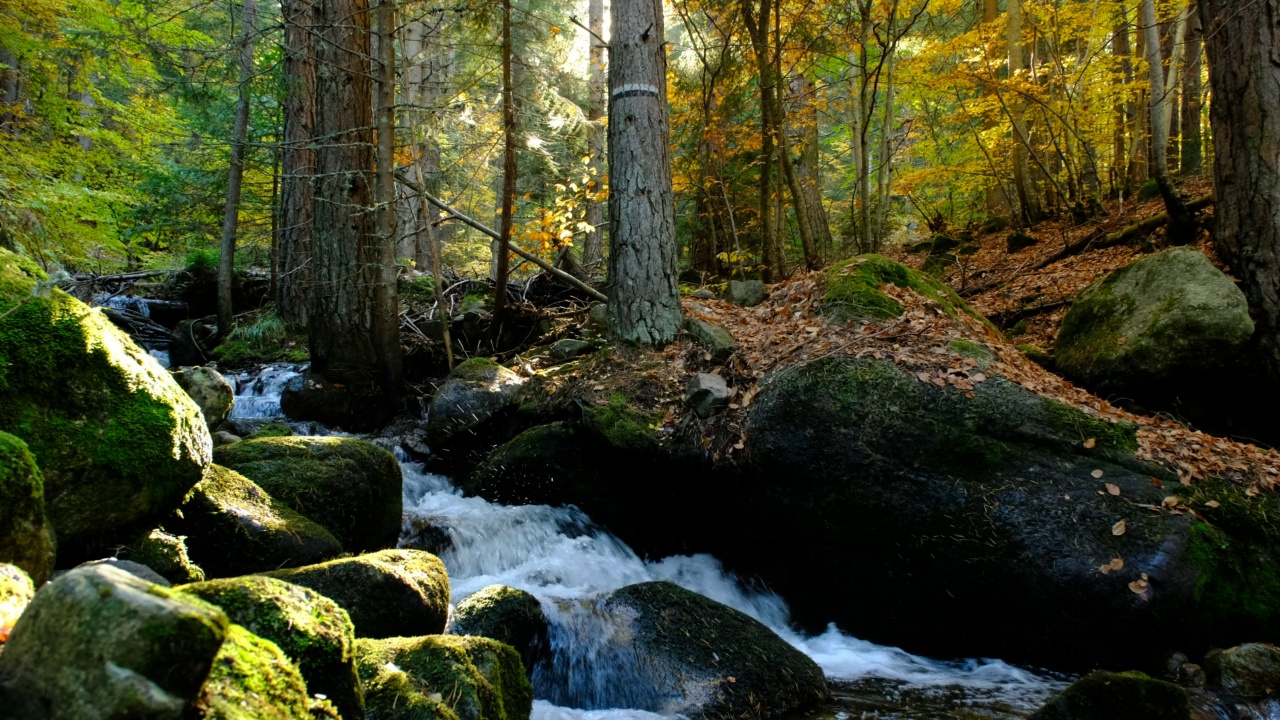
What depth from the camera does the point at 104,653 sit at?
5.00ft

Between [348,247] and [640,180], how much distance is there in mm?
4069

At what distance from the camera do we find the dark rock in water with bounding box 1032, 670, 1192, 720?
361cm

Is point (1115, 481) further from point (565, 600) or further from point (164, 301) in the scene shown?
point (164, 301)

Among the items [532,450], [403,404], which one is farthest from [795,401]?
[403,404]

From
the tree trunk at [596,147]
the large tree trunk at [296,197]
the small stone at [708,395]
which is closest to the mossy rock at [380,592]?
the small stone at [708,395]

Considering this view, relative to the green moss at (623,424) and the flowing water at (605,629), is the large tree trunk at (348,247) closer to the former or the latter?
the flowing water at (605,629)

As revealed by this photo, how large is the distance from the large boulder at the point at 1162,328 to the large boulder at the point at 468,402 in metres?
6.23

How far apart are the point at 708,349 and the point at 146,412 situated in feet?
17.3

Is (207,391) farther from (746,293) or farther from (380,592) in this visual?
(746,293)

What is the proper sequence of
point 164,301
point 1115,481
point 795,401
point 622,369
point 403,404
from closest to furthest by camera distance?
point 1115,481
point 795,401
point 622,369
point 403,404
point 164,301

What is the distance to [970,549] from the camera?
5.05 meters

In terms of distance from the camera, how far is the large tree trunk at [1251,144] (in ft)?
21.2

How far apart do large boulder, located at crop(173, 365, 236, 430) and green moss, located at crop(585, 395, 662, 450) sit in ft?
11.7

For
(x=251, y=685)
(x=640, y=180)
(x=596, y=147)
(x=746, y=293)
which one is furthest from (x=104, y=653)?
(x=596, y=147)
